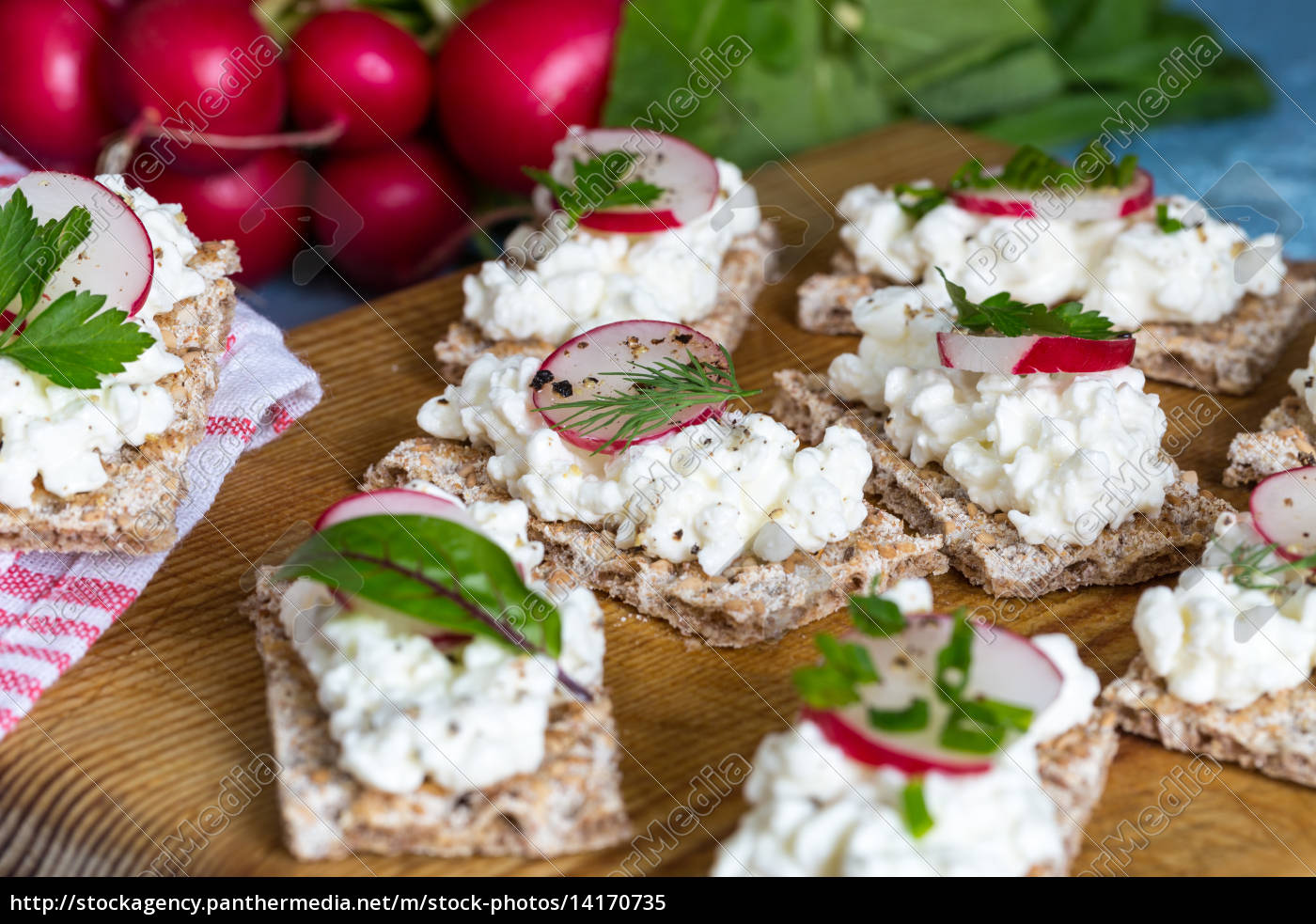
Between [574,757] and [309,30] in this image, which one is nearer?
[574,757]

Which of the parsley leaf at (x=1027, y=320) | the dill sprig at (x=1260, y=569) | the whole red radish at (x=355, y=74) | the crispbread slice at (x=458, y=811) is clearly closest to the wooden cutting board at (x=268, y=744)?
the crispbread slice at (x=458, y=811)

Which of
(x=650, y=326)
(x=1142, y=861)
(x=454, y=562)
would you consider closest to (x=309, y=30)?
(x=650, y=326)

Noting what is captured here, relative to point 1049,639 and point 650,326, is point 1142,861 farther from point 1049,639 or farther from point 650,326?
point 650,326

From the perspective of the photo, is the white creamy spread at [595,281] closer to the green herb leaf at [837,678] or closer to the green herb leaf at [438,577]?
the green herb leaf at [438,577]

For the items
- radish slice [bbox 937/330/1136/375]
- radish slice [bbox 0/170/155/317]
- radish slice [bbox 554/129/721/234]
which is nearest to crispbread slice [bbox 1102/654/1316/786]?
radish slice [bbox 937/330/1136/375]

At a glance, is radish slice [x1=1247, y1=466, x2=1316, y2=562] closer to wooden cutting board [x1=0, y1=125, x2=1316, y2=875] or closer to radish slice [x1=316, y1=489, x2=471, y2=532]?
wooden cutting board [x1=0, y1=125, x2=1316, y2=875]

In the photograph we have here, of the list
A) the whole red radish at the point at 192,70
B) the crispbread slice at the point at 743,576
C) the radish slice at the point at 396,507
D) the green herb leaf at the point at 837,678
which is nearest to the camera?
the green herb leaf at the point at 837,678

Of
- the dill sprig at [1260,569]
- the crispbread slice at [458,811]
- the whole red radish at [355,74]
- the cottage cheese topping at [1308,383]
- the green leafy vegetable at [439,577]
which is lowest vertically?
the whole red radish at [355,74]
